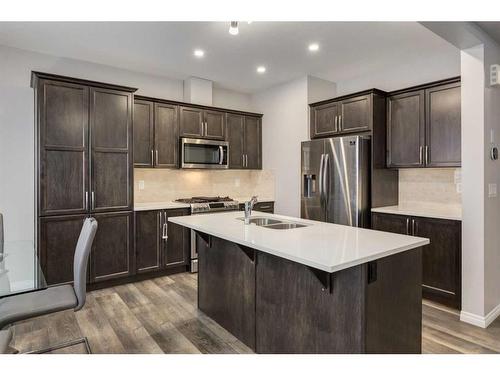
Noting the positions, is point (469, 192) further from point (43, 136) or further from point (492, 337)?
point (43, 136)

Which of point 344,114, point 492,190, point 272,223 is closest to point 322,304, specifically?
point 272,223

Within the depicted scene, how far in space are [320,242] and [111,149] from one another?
2.71 meters

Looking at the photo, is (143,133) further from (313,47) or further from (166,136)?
(313,47)

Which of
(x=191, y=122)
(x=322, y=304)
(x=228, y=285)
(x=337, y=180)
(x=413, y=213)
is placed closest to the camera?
(x=322, y=304)

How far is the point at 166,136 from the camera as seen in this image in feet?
14.2

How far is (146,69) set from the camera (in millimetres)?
4262

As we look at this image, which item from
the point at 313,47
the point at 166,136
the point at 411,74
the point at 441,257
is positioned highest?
the point at 313,47

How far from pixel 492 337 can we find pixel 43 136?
4371 mm

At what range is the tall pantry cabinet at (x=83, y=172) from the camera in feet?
10.6

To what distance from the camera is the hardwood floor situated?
92.7 inches

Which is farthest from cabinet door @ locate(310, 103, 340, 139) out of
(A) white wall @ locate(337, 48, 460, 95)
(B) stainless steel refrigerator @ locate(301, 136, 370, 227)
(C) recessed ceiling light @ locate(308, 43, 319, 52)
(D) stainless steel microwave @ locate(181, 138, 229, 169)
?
(D) stainless steel microwave @ locate(181, 138, 229, 169)

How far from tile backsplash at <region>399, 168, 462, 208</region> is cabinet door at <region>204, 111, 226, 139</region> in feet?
8.39

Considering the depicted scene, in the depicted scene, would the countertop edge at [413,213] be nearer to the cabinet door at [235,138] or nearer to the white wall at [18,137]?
the cabinet door at [235,138]

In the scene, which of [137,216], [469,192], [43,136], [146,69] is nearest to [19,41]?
[43,136]
